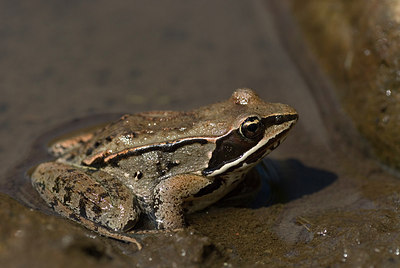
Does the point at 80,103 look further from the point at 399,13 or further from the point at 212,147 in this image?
the point at 399,13

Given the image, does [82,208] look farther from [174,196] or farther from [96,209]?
[174,196]

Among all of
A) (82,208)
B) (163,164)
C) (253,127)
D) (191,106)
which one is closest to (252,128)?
(253,127)

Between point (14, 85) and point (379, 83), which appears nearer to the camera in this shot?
point (379, 83)

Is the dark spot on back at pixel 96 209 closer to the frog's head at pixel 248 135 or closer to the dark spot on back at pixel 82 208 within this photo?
the dark spot on back at pixel 82 208

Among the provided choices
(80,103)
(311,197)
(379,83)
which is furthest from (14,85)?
(379,83)

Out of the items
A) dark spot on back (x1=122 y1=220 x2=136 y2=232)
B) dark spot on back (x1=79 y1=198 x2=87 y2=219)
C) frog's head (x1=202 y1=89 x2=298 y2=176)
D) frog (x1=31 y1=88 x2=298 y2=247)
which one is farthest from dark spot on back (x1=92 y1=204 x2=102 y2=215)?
frog's head (x1=202 y1=89 x2=298 y2=176)

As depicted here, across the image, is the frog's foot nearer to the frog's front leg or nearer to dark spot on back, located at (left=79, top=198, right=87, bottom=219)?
dark spot on back, located at (left=79, top=198, right=87, bottom=219)
